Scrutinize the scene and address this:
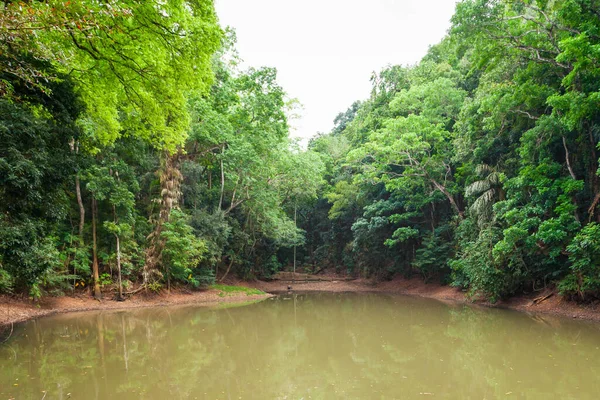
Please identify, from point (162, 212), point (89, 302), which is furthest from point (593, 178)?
point (89, 302)

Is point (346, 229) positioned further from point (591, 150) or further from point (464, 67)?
point (591, 150)

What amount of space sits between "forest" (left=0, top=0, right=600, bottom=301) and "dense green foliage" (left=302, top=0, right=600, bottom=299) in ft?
0.23

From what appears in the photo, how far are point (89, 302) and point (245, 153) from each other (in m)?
8.07

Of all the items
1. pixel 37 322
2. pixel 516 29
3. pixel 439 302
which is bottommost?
pixel 439 302

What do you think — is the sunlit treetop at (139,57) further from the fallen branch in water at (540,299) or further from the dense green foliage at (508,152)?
the fallen branch in water at (540,299)

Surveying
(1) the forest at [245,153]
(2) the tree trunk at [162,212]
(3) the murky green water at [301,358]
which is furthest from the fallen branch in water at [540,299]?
(2) the tree trunk at [162,212]

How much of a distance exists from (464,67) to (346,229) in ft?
48.1

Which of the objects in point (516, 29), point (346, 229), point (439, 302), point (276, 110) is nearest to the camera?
point (516, 29)

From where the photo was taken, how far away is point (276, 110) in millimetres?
14211

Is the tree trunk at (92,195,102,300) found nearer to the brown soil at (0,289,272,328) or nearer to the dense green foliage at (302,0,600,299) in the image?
the brown soil at (0,289,272,328)

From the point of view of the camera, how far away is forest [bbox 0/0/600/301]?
534cm

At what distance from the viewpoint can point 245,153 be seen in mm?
16062

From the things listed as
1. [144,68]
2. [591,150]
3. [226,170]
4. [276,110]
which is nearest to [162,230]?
[226,170]

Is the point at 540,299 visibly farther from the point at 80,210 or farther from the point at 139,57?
the point at 80,210
